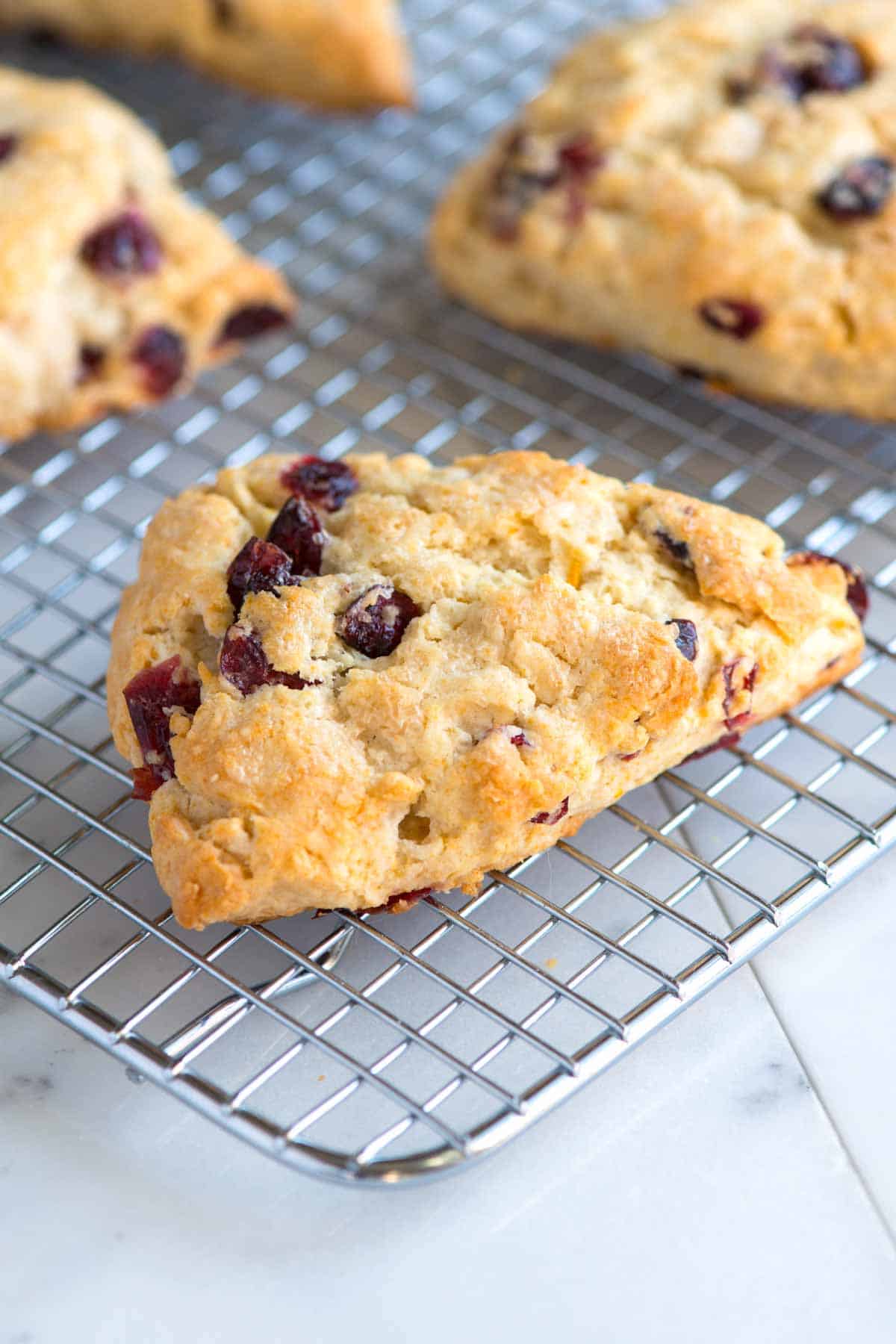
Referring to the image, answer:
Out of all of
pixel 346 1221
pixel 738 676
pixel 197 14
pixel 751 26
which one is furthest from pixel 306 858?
pixel 197 14

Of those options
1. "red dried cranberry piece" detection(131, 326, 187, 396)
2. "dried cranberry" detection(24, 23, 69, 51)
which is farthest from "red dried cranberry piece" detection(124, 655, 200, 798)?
"dried cranberry" detection(24, 23, 69, 51)

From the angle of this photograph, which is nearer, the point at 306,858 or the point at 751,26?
the point at 306,858

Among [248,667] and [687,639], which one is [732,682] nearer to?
[687,639]

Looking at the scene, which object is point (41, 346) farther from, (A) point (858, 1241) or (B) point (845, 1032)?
(A) point (858, 1241)

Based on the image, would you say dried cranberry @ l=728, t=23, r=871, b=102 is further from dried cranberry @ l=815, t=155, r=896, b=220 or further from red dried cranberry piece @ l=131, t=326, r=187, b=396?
red dried cranberry piece @ l=131, t=326, r=187, b=396

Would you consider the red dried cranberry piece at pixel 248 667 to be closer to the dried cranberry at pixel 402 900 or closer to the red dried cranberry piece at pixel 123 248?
the dried cranberry at pixel 402 900

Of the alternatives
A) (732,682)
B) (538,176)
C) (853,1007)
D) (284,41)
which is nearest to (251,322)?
(538,176)
